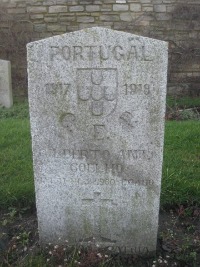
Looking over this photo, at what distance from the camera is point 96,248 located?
2910 millimetres

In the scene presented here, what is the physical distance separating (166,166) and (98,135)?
1604 mm

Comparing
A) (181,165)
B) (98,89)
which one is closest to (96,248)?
(98,89)

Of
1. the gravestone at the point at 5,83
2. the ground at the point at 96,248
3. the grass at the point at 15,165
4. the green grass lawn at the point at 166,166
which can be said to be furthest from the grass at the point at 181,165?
the gravestone at the point at 5,83

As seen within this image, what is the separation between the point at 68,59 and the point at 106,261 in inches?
54.9

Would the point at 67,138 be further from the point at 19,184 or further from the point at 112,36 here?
the point at 19,184

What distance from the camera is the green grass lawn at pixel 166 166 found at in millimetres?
3508

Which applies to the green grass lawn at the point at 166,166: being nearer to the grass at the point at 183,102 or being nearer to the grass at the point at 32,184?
the grass at the point at 32,184

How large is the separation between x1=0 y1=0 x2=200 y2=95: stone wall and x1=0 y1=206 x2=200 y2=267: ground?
7035mm

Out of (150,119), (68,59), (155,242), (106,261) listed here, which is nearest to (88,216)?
(106,261)

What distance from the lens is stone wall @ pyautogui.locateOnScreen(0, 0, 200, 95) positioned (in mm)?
9586

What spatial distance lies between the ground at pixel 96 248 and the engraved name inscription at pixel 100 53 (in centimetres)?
134

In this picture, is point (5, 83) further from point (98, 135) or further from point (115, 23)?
point (98, 135)

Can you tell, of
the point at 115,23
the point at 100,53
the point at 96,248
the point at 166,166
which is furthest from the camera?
the point at 115,23

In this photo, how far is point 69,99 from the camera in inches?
101
